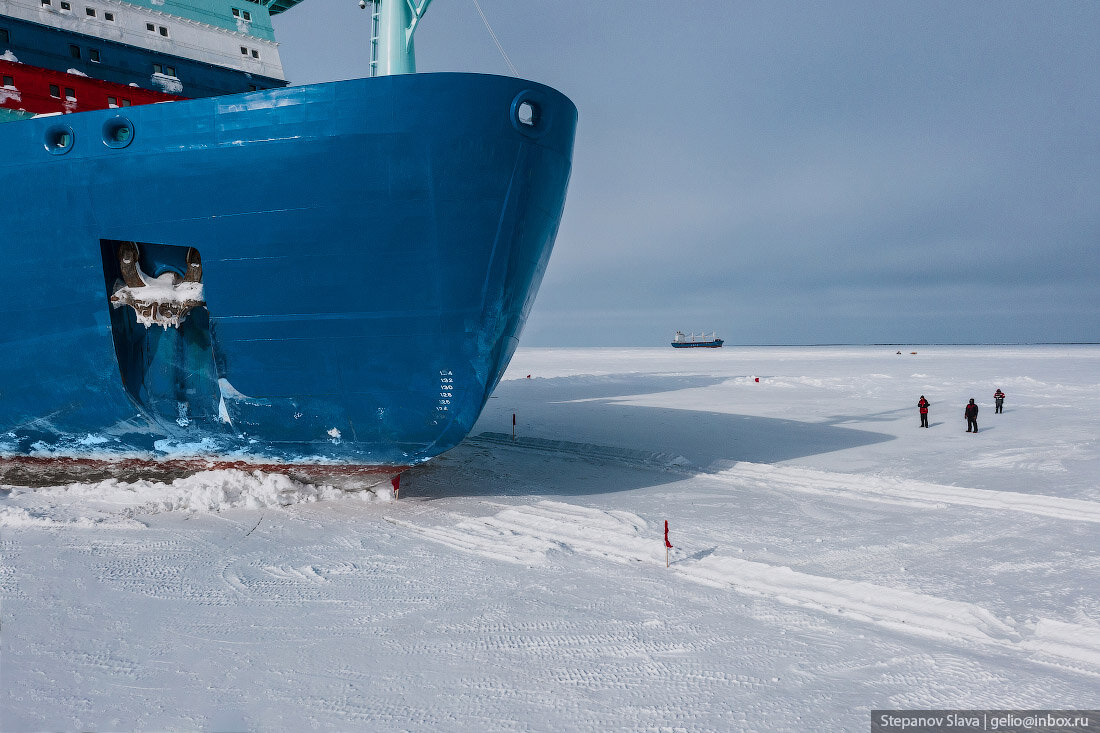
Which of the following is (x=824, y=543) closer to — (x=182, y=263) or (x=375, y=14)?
(x=182, y=263)

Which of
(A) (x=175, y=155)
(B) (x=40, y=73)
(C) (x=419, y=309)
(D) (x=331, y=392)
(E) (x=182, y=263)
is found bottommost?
(D) (x=331, y=392)

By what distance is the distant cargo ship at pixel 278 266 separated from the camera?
6.32m

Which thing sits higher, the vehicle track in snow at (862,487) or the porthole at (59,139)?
the porthole at (59,139)

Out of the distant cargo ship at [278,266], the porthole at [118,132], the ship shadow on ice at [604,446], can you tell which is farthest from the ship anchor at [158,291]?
the ship shadow on ice at [604,446]

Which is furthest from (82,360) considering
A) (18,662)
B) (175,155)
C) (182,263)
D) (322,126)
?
(18,662)

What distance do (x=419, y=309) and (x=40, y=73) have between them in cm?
814

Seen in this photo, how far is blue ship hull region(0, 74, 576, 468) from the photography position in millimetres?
6309

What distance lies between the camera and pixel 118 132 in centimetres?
660

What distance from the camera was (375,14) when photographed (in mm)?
8508

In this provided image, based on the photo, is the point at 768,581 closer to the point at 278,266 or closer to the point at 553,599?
the point at 553,599

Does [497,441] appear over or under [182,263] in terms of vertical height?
under

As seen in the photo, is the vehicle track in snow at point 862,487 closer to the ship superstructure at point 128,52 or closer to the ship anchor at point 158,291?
the ship anchor at point 158,291

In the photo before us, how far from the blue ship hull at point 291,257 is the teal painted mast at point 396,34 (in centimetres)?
245

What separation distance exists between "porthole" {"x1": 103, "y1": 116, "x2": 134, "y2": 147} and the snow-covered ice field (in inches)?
148
